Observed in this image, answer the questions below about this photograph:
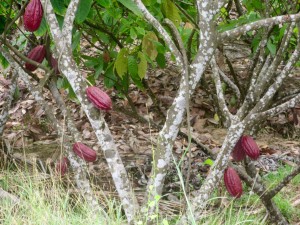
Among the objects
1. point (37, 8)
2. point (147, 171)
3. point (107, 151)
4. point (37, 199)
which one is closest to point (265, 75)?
point (107, 151)

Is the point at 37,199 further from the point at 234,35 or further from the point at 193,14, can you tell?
the point at 193,14

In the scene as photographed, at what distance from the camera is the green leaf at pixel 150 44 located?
3.01 metres

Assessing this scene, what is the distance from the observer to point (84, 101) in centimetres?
208

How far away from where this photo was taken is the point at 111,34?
3.37m

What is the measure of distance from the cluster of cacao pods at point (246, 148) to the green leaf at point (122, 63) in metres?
0.96

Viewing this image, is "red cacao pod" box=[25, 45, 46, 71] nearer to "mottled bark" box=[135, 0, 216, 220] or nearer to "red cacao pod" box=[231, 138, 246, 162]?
"mottled bark" box=[135, 0, 216, 220]

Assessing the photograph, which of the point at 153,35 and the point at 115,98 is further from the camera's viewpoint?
the point at 115,98

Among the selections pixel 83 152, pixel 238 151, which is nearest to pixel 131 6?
pixel 83 152

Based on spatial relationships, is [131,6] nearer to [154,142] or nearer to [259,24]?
[259,24]

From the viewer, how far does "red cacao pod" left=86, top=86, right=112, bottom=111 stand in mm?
2020

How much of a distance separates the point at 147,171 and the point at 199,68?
1681 mm

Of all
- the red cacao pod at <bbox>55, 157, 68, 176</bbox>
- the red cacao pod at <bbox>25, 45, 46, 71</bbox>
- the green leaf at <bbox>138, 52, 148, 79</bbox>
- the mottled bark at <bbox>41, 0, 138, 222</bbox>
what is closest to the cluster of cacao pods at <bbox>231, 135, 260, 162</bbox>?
the mottled bark at <bbox>41, 0, 138, 222</bbox>

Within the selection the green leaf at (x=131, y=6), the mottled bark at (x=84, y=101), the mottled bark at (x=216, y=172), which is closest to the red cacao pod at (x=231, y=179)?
the mottled bark at (x=216, y=172)

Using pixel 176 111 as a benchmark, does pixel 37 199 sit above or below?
below
